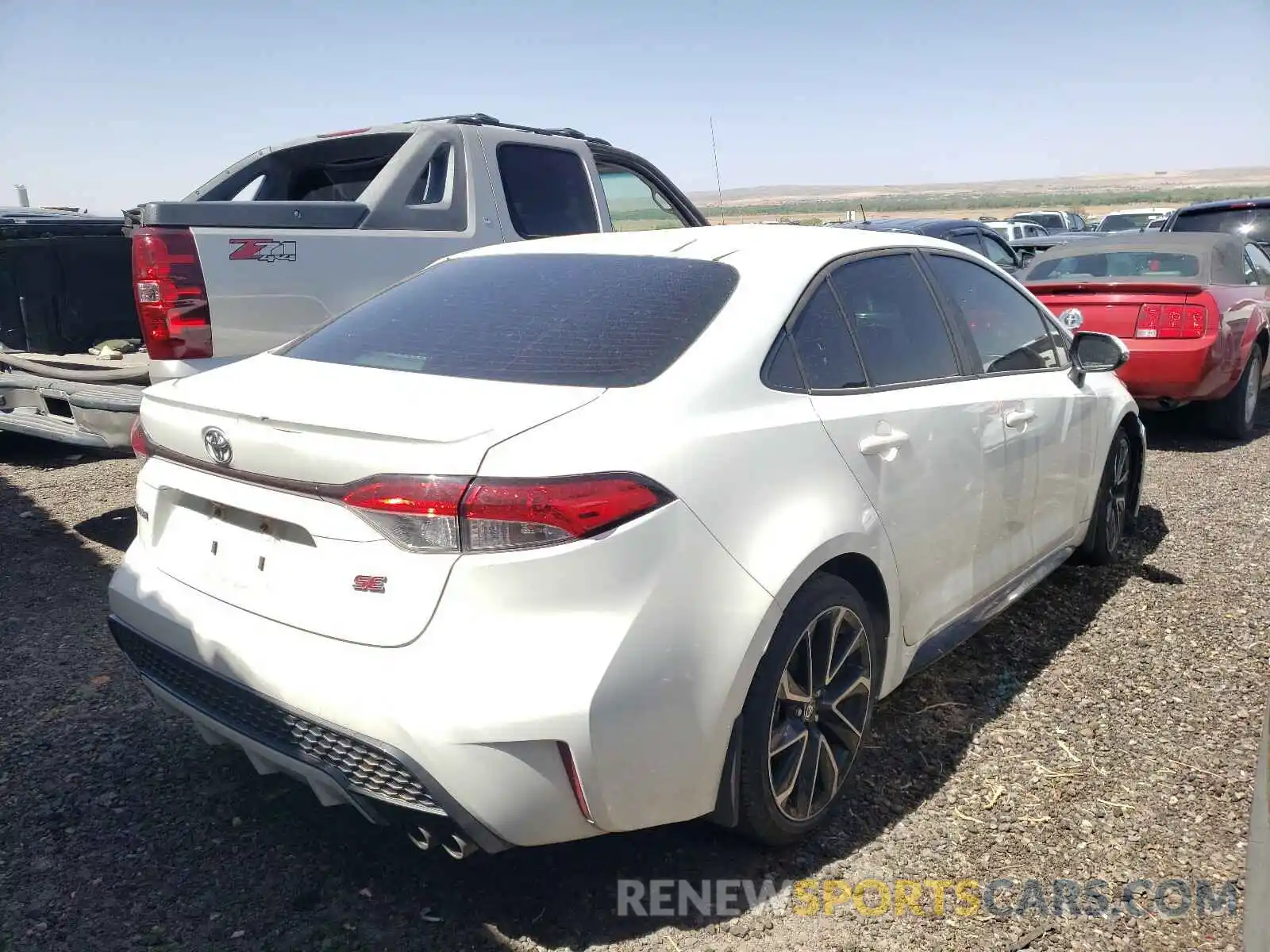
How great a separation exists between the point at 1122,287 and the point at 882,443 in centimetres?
534

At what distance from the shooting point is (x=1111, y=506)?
16.0 ft

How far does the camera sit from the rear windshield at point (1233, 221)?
11859 millimetres

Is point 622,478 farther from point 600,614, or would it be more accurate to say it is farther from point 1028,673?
point 1028,673

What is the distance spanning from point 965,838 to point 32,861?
99.3 inches

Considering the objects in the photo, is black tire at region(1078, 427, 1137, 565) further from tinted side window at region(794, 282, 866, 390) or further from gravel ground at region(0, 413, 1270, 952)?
tinted side window at region(794, 282, 866, 390)

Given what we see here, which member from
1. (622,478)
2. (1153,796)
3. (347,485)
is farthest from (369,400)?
(1153,796)

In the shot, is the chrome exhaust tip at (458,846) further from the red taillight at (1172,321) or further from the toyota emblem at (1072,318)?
the red taillight at (1172,321)

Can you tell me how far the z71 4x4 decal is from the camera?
15.1 ft

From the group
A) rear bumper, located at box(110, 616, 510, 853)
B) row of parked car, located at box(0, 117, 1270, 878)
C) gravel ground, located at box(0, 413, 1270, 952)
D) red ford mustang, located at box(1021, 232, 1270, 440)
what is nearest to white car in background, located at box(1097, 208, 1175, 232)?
red ford mustang, located at box(1021, 232, 1270, 440)

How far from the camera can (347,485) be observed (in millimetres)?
2227

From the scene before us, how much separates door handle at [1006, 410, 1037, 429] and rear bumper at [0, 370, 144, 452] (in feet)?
12.1

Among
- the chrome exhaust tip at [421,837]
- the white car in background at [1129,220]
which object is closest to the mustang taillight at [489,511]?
the chrome exhaust tip at [421,837]

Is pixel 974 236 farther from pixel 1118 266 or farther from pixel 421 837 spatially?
pixel 421 837

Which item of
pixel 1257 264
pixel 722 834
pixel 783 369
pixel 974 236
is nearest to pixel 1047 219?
pixel 974 236
